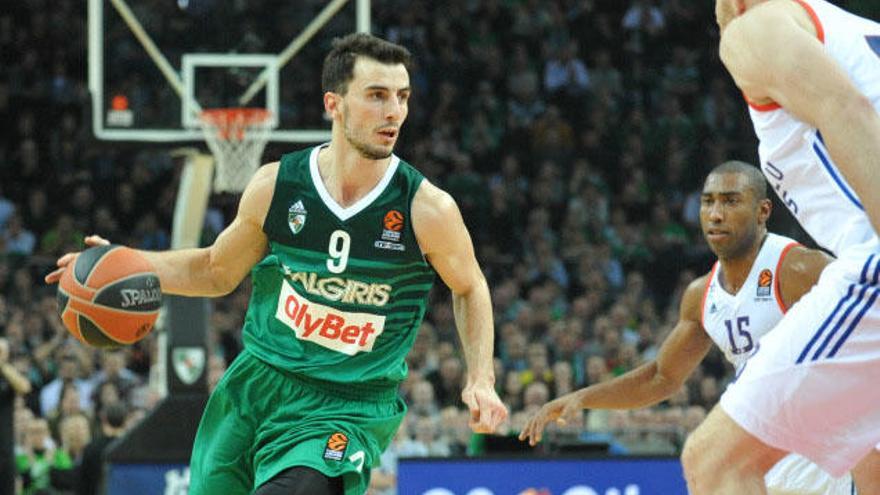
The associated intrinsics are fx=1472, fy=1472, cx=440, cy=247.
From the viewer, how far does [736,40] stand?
384 centimetres

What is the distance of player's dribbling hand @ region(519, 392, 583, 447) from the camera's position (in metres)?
5.50

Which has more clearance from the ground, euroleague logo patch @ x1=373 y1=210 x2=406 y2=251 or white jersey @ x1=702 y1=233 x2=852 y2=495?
euroleague logo patch @ x1=373 y1=210 x2=406 y2=251

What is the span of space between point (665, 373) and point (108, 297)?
233 cm

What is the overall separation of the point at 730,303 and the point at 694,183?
40.5 feet

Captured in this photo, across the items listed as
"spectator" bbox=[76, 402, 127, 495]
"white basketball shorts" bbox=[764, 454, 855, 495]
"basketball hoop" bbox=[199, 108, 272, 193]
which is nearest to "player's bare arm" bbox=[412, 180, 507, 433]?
"white basketball shorts" bbox=[764, 454, 855, 495]

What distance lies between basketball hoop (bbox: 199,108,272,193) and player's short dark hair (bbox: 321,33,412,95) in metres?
5.55

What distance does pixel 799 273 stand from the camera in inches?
229

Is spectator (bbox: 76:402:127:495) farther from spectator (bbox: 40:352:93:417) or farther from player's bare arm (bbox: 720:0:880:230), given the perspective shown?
player's bare arm (bbox: 720:0:880:230)

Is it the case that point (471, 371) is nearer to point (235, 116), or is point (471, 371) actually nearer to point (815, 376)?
point (815, 376)

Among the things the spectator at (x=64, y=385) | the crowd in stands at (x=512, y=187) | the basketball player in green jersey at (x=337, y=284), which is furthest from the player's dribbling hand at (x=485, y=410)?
the spectator at (x=64, y=385)

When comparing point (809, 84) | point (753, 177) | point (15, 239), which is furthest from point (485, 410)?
point (15, 239)

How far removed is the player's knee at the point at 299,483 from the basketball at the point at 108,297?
81 cm

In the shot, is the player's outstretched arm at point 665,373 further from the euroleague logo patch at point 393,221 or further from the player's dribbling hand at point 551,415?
the euroleague logo patch at point 393,221

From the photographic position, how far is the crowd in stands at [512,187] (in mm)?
13352
